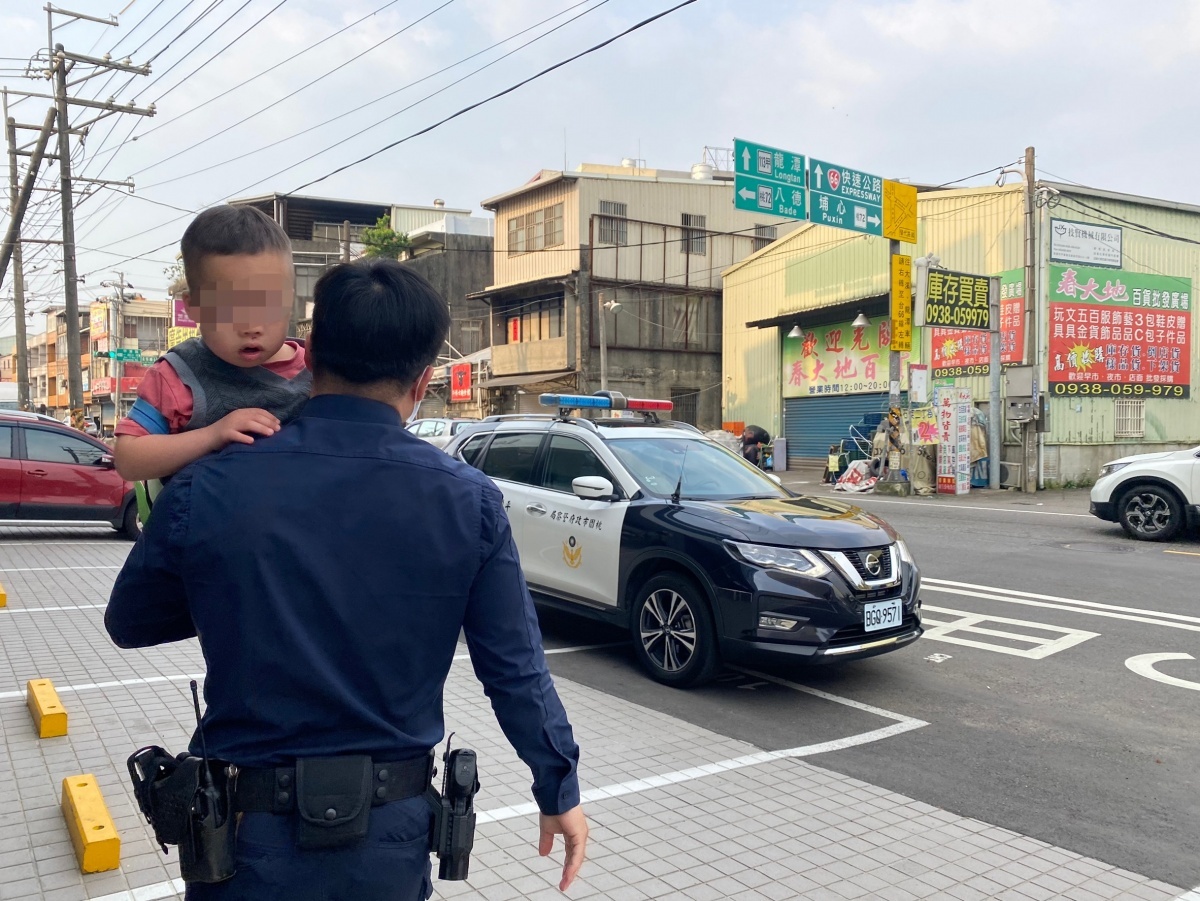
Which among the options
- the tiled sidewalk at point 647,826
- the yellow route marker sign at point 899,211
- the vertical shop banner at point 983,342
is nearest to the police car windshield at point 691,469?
the tiled sidewalk at point 647,826

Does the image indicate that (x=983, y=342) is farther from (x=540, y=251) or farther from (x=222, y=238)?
(x=222, y=238)

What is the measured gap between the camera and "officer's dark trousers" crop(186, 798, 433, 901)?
1.72 m

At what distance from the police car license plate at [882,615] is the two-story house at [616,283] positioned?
25.5 meters

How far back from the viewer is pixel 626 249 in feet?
110

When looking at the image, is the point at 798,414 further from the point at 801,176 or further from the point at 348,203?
the point at 348,203

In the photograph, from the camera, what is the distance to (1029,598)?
9.29m

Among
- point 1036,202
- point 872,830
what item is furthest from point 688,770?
point 1036,202

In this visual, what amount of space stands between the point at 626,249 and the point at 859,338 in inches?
388

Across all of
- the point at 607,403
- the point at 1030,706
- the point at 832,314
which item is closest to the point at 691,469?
the point at 607,403

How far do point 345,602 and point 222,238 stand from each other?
774 mm

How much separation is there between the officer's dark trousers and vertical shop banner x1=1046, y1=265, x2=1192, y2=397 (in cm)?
2378

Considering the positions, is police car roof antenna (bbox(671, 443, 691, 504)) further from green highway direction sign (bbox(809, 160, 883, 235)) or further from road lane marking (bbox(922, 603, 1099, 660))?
green highway direction sign (bbox(809, 160, 883, 235))

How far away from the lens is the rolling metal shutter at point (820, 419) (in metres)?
27.4

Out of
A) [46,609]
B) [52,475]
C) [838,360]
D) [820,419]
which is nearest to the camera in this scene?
[46,609]
